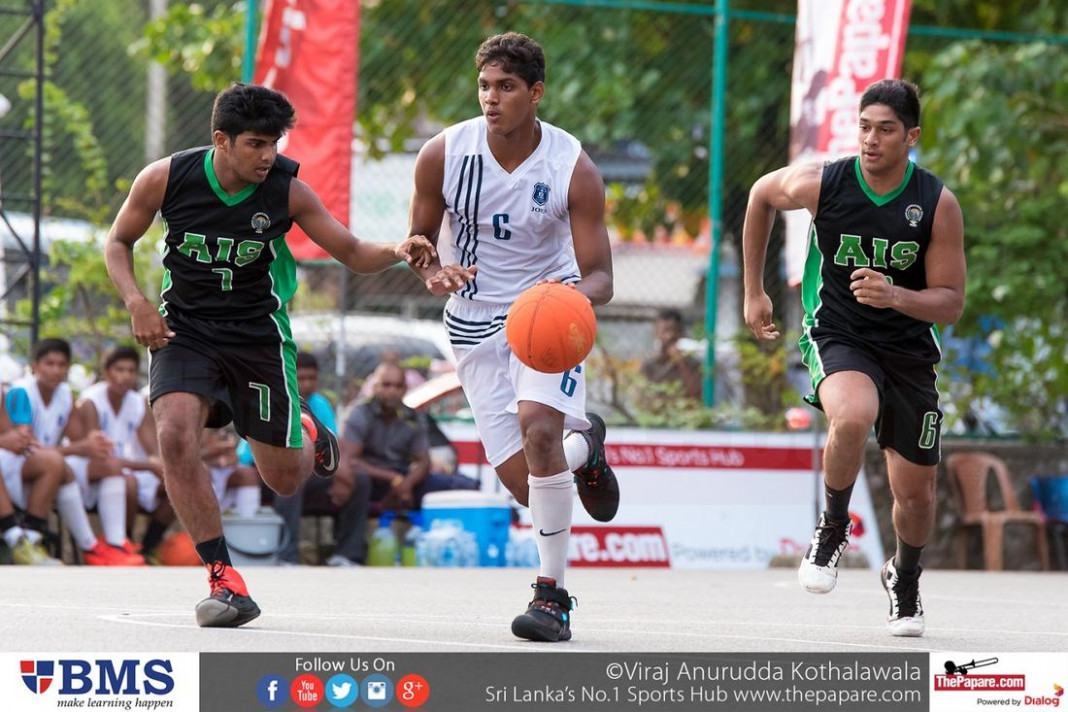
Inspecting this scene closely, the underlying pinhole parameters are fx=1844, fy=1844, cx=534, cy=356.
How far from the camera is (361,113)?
54.3 feet

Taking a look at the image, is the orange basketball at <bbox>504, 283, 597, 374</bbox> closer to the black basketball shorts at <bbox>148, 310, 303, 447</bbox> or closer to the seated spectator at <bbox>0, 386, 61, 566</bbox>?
the black basketball shorts at <bbox>148, 310, 303, 447</bbox>

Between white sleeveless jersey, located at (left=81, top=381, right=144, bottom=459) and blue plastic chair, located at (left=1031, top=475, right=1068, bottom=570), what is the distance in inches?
282

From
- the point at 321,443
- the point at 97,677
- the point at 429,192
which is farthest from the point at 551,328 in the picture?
the point at 97,677

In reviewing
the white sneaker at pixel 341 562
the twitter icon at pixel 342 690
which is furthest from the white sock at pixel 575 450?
the white sneaker at pixel 341 562

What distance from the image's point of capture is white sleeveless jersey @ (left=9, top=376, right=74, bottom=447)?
41.1 feet

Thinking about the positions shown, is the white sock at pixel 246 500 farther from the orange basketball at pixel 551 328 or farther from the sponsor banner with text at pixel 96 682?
the sponsor banner with text at pixel 96 682

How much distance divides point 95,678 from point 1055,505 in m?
11.2

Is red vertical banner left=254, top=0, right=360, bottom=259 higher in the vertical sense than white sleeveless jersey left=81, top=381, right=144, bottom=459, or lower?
higher

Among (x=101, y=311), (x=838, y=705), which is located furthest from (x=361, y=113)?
(x=838, y=705)

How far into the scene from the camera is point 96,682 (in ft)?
17.1

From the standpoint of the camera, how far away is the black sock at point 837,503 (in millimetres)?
7363

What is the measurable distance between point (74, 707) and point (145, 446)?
26.4 feet

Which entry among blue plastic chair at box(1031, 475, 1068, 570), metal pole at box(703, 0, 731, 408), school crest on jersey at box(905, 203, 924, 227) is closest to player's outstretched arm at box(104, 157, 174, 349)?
school crest on jersey at box(905, 203, 924, 227)

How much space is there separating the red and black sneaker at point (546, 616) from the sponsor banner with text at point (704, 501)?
6.40 m
